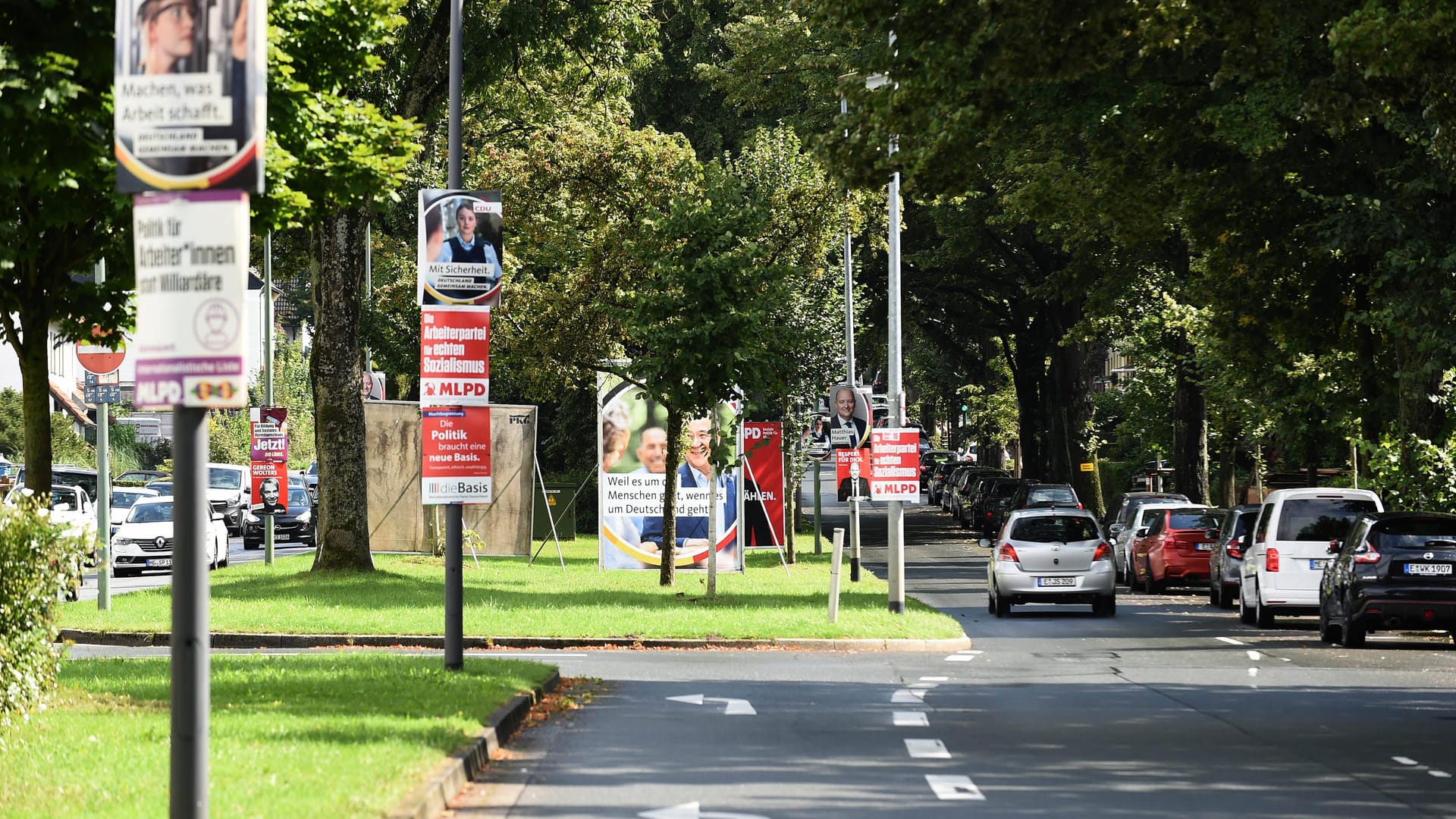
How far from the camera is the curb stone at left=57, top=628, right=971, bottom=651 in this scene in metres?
21.3

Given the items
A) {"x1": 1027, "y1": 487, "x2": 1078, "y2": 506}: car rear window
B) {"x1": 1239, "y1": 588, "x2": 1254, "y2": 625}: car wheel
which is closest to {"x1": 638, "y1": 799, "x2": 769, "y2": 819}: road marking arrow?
{"x1": 1239, "y1": 588, "x2": 1254, "y2": 625}: car wheel

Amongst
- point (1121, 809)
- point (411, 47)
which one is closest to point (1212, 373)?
point (411, 47)

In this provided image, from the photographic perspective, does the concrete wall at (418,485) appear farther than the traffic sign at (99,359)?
Yes

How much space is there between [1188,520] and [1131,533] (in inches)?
113

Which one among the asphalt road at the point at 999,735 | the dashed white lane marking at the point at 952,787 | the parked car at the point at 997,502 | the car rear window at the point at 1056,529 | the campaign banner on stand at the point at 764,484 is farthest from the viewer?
the parked car at the point at 997,502

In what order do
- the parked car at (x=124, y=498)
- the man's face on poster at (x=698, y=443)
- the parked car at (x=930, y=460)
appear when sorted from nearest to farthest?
the man's face on poster at (x=698, y=443) → the parked car at (x=124, y=498) → the parked car at (x=930, y=460)

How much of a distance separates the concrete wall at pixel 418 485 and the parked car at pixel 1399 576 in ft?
57.8

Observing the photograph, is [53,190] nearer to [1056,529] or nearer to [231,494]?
[1056,529]

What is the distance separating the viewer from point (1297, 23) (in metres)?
21.4

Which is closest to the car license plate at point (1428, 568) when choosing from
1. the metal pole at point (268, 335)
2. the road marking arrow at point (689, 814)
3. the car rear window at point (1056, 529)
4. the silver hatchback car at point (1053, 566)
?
the silver hatchback car at point (1053, 566)

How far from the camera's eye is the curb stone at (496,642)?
2131 centimetres

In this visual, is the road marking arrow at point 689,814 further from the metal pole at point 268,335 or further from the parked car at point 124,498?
the parked car at point 124,498

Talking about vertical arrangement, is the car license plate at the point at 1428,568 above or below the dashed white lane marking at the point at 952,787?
above

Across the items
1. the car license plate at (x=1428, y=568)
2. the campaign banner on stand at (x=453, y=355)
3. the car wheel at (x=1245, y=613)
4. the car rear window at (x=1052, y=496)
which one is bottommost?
the car wheel at (x=1245, y=613)
